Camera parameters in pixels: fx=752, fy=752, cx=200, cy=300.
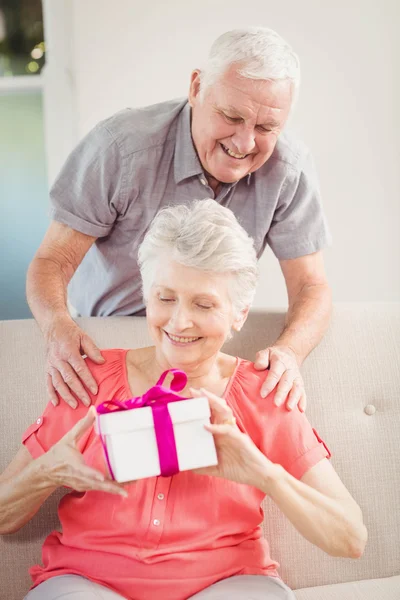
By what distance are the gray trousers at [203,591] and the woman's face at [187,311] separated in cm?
46

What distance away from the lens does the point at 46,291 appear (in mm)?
1956

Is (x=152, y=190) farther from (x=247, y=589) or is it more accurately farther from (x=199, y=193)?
(x=247, y=589)

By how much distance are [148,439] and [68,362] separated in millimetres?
460

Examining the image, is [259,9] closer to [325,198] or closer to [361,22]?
[361,22]

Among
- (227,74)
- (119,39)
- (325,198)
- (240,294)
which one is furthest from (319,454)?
(119,39)

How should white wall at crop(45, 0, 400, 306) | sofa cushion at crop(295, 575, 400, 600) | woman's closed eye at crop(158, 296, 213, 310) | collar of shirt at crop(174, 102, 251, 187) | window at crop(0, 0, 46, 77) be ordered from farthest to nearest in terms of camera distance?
1. window at crop(0, 0, 46, 77)
2. white wall at crop(45, 0, 400, 306)
3. collar of shirt at crop(174, 102, 251, 187)
4. sofa cushion at crop(295, 575, 400, 600)
5. woman's closed eye at crop(158, 296, 213, 310)

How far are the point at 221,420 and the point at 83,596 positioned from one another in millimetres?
439

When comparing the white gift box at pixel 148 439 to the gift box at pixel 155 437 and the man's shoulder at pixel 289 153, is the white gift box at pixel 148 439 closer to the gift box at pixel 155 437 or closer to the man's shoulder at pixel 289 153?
the gift box at pixel 155 437

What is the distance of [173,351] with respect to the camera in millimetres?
1564

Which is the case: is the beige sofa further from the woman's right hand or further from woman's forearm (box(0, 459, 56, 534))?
the woman's right hand

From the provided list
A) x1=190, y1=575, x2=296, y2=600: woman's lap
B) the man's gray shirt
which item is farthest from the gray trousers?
the man's gray shirt

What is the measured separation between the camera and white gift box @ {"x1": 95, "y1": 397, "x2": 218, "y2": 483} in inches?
52.6

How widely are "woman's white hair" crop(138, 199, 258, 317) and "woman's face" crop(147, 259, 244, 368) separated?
20 mm

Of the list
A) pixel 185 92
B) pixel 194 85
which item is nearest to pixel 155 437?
pixel 194 85
